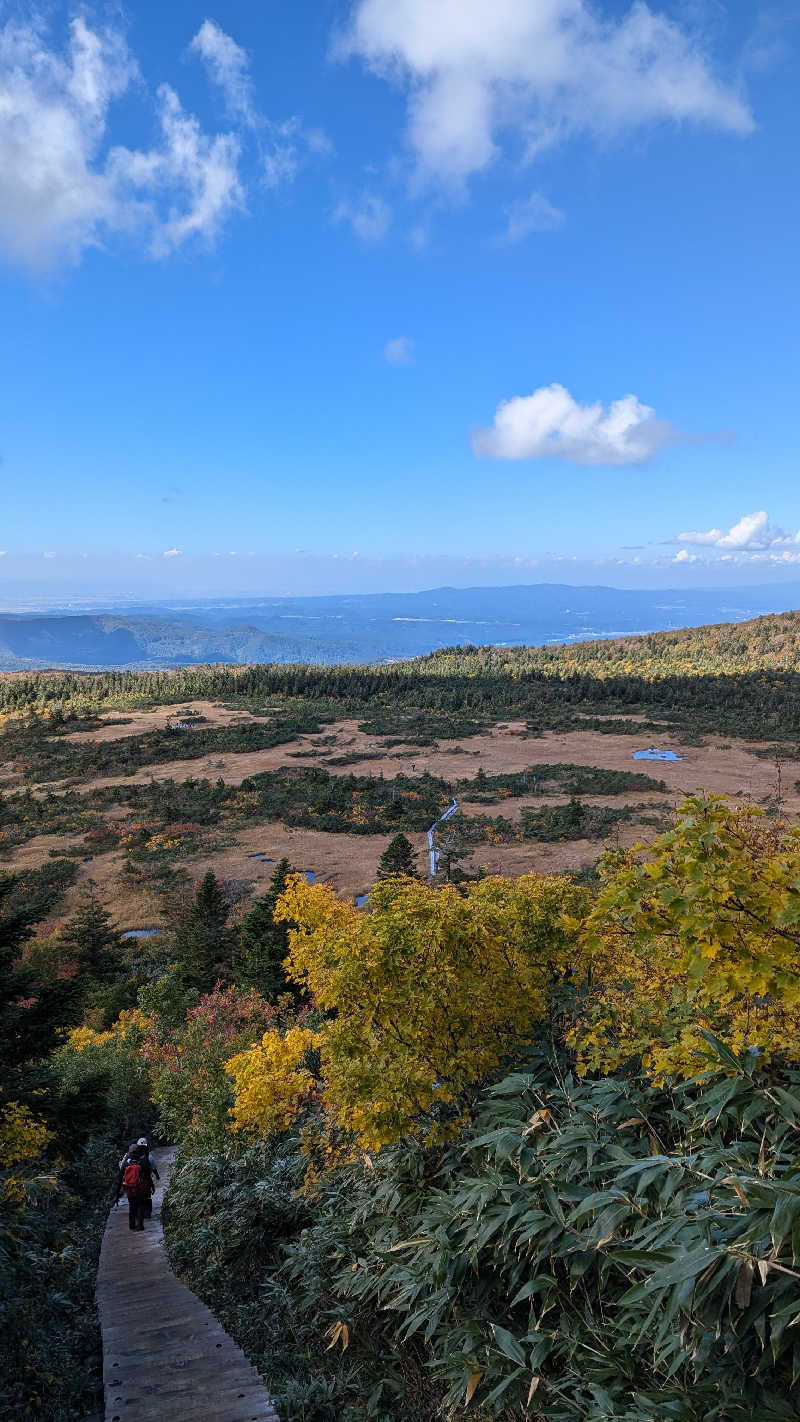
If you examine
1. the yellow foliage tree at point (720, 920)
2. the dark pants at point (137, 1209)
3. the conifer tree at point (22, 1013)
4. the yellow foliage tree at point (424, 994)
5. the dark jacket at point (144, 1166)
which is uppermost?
the yellow foliage tree at point (720, 920)

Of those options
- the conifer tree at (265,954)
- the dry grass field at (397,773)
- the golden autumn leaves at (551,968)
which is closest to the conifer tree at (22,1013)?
the golden autumn leaves at (551,968)

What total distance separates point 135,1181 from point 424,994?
6.64 metres

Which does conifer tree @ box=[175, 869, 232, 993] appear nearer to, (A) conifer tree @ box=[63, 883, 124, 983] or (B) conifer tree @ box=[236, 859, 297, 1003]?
(B) conifer tree @ box=[236, 859, 297, 1003]

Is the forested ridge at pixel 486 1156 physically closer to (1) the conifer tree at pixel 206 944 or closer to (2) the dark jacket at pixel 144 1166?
(2) the dark jacket at pixel 144 1166

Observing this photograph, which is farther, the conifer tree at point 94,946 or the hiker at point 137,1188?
the conifer tree at point 94,946

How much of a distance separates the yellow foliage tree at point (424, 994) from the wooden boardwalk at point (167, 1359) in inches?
80.4

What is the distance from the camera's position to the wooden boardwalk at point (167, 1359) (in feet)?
17.7

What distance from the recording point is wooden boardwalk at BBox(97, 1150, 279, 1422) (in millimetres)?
5406

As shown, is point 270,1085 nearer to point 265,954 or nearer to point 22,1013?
point 22,1013

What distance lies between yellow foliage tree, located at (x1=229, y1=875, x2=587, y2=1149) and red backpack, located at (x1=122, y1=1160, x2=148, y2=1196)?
193 inches

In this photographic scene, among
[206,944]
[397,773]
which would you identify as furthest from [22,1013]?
[397,773]

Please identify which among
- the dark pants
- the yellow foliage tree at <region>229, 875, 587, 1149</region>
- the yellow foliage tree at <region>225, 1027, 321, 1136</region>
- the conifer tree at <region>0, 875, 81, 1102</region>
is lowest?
the dark pants

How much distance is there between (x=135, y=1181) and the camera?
985 cm

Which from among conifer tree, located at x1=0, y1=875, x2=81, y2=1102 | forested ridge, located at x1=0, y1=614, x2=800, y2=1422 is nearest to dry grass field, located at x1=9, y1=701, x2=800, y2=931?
forested ridge, located at x1=0, y1=614, x2=800, y2=1422
